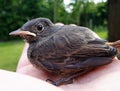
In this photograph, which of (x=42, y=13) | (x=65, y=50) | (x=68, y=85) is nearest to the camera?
(x=68, y=85)

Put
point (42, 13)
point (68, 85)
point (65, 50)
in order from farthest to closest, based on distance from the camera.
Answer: point (42, 13)
point (65, 50)
point (68, 85)

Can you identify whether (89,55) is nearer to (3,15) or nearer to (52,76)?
(52,76)

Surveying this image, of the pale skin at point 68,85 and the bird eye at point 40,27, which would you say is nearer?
the pale skin at point 68,85

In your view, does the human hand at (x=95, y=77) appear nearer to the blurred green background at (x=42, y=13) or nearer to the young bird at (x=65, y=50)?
the young bird at (x=65, y=50)

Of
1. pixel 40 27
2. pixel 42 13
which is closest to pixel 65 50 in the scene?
pixel 40 27

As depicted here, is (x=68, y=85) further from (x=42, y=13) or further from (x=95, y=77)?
(x=42, y=13)

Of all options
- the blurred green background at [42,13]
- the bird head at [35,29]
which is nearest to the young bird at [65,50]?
the bird head at [35,29]

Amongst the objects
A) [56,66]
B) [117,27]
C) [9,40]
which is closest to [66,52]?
[56,66]
